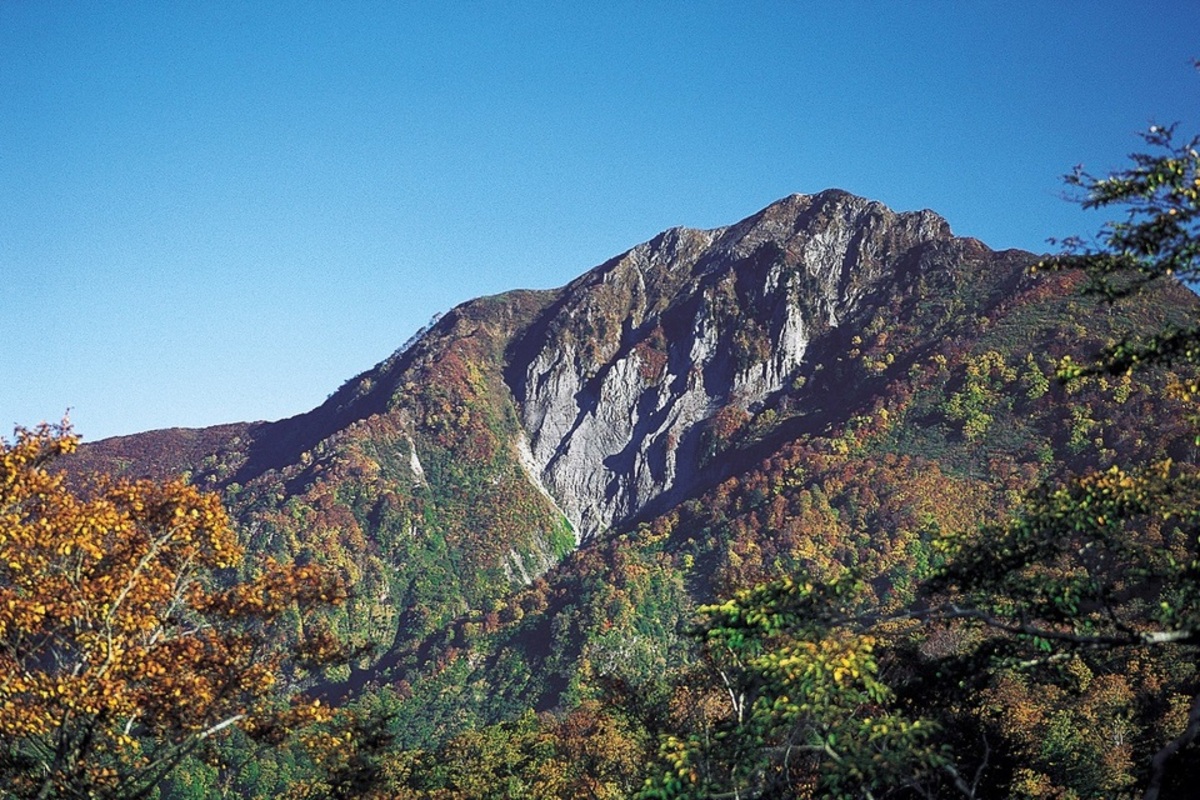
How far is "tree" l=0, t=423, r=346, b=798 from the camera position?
1129cm

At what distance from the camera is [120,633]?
1238cm

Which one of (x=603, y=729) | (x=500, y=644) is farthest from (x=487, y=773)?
(x=500, y=644)

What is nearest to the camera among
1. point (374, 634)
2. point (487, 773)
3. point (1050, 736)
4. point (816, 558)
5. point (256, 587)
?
point (256, 587)

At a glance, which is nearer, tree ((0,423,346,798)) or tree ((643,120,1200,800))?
tree ((643,120,1200,800))

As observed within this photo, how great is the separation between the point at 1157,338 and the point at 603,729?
173ft

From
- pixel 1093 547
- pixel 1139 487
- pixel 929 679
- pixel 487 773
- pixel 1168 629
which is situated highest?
pixel 1139 487

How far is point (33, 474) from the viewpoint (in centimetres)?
1230

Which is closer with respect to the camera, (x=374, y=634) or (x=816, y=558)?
(x=816, y=558)

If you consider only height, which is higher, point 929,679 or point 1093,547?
point 1093,547

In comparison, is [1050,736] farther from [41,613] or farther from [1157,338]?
[41,613]

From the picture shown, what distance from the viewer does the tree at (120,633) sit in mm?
11289

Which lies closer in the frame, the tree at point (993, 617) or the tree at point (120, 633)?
the tree at point (993, 617)

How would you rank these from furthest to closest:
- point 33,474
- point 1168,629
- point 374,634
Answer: point 374,634, point 33,474, point 1168,629

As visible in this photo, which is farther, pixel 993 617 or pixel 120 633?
pixel 120 633
